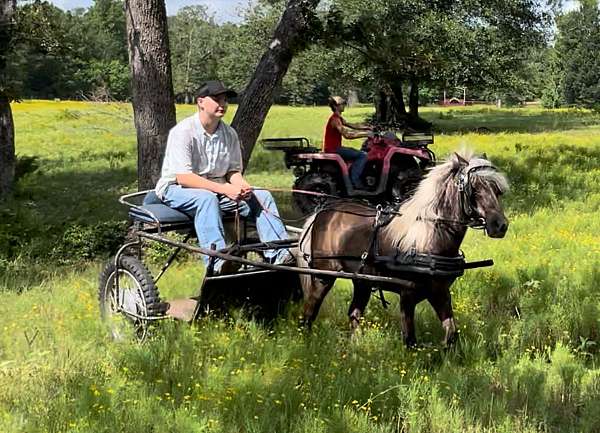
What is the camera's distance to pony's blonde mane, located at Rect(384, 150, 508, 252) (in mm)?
5480

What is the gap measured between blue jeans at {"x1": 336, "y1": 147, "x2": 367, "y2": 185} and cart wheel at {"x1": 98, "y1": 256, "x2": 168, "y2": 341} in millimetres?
7536

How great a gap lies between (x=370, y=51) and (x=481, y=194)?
230 inches

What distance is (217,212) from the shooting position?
236 inches

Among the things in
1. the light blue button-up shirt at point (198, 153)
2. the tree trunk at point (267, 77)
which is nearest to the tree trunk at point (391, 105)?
the tree trunk at point (267, 77)

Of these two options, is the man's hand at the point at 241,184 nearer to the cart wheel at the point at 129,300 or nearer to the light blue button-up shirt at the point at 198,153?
the light blue button-up shirt at the point at 198,153

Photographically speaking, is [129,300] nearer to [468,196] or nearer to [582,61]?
[468,196]

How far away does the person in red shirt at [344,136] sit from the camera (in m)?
13.0

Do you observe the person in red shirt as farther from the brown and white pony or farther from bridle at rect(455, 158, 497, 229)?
bridle at rect(455, 158, 497, 229)

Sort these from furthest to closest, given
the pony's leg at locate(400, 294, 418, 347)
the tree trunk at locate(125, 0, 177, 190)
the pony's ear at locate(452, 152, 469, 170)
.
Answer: the tree trunk at locate(125, 0, 177, 190), the pony's leg at locate(400, 294, 418, 347), the pony's ear at locate(452, 152, 469, 170)

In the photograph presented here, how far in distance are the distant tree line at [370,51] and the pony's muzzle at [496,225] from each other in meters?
4.65

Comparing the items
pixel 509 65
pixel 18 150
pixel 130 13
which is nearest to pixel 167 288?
pixel 130 13

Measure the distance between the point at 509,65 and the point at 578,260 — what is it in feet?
95.8

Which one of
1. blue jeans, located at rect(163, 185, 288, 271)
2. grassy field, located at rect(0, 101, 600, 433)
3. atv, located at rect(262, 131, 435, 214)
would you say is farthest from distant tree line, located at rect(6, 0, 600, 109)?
blue jeans, located at rect(163, 185, 288, 271)

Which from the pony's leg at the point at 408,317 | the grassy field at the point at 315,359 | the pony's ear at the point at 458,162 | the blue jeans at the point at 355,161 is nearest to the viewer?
the grassy field at the point at 315,359
